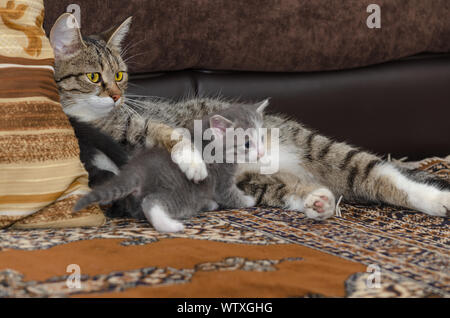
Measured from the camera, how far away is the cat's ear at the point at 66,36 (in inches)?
63.9

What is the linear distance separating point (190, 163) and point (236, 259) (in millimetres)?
472

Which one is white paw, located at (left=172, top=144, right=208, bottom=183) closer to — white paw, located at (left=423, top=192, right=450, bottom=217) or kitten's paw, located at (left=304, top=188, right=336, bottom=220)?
kitten's paw, located at (left=304, top=188, right=336, bottom=220)

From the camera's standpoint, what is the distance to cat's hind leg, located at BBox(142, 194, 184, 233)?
4.25 ft

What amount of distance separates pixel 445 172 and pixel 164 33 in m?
1.39

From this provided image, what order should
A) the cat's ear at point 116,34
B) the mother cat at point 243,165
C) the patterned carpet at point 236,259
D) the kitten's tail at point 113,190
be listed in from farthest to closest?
the cat's ear at point 116,34, the mother cat at point 243,165, the kitten's tail at point 113,190, the patterned carpet at point 236,259

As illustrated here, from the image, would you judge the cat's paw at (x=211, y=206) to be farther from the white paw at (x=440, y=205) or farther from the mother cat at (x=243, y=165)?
the white paw at (x=440, y=205)

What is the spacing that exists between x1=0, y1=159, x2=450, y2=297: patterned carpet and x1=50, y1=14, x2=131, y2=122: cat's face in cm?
48

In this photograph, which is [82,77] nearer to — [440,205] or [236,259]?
[236,259]

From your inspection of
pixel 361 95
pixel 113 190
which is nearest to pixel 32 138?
pixel 113 190

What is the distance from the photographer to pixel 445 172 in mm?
2002

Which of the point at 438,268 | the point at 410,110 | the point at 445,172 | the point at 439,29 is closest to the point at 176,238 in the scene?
the point at 438,268

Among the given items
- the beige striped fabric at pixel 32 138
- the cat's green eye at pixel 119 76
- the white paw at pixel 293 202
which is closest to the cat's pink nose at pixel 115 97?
the cat's green eye at pixel 119 76

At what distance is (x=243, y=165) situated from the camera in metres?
1.80

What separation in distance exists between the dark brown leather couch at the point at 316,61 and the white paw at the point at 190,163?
0.73m
